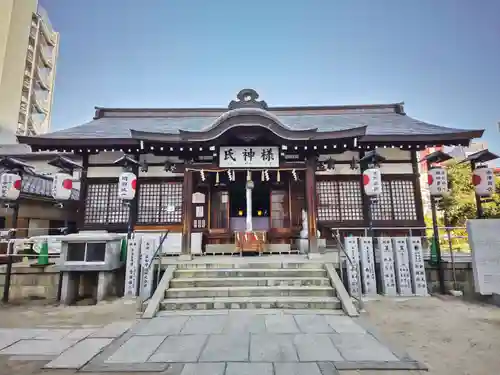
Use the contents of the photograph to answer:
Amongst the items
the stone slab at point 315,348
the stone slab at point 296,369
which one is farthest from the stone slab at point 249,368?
the stone slab at point 315,348

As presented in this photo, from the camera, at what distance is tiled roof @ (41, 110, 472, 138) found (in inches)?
446

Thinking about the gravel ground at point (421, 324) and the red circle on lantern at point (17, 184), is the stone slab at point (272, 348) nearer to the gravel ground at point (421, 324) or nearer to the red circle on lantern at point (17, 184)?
the gravel ground at point (421, 324)

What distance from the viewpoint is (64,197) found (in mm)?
9188

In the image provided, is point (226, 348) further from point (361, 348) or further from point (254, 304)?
point (254, 304)

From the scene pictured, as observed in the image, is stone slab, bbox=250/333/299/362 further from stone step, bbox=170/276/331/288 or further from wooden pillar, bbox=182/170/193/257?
wooden pillar, bbox=182/170/193/257

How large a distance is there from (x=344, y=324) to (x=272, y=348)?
1.84 metres

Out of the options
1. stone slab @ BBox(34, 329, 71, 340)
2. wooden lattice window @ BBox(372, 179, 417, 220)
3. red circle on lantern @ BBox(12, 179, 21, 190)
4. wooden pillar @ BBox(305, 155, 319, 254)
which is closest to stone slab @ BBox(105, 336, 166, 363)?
stone slab @ BBox(34, 329, 71, 340)

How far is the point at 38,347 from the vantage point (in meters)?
4.36

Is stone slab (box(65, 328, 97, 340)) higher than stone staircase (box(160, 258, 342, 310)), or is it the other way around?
stone staircase (box(160, 258, 342, 310))

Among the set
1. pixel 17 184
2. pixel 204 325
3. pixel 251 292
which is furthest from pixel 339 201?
pixel 17 184

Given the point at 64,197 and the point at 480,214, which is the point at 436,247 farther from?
the point at 64,197

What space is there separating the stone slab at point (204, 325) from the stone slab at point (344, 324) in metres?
2.10

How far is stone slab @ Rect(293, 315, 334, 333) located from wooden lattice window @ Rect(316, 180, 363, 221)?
18.4ft

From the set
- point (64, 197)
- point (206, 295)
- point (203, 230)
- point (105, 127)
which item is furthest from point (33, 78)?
point (206, 295)
